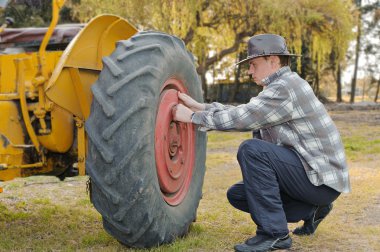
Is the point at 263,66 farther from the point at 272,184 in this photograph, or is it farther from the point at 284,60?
the point at 272,184

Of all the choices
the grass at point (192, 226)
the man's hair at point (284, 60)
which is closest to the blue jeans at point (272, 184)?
the grass at point (192, 226)

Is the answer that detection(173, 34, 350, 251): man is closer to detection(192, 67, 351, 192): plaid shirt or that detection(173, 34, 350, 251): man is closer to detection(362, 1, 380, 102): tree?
detection(192, 67, 351, 192): plaid shirt

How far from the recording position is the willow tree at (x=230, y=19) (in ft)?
66.2

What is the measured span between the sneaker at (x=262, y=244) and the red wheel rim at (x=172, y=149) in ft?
1.74

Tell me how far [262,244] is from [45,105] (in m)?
1.63

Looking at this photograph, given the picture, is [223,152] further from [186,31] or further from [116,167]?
[186,31]

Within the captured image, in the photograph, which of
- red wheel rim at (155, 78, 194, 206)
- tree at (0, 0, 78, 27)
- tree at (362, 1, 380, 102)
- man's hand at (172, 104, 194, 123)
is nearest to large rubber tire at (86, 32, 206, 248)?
red wheel rim at (155, 78, 194, 206)

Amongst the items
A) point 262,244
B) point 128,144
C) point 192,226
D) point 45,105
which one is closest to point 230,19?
point 192,226

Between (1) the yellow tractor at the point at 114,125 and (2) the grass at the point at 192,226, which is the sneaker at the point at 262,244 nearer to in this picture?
(2) the grass at the point at 192,226

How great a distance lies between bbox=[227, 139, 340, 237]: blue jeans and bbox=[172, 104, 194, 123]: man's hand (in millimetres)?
401

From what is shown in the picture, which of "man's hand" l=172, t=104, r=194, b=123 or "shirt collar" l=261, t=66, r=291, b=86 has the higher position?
"shirt collar" l=261, t=66, r=291, b=86

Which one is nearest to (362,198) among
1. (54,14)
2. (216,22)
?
(54,14)

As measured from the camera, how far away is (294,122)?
3.75 metres

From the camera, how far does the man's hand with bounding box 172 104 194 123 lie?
3725 mm
